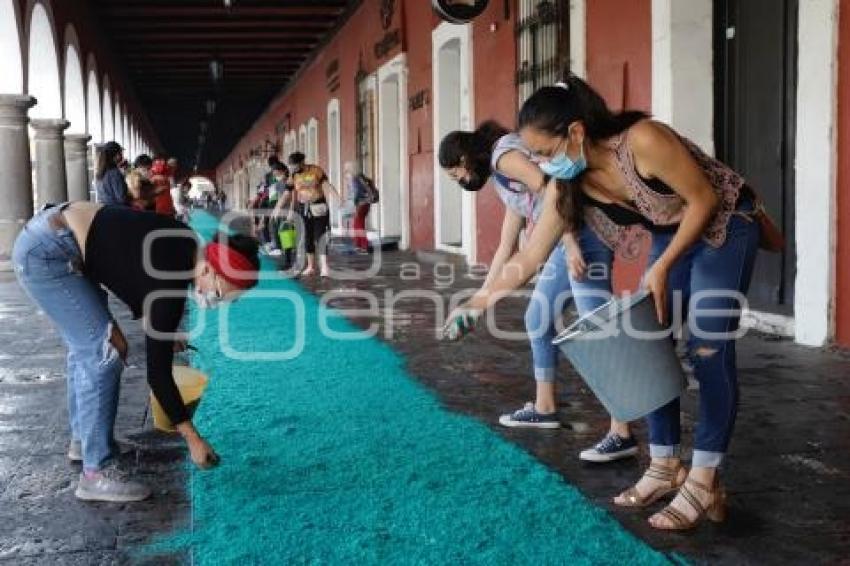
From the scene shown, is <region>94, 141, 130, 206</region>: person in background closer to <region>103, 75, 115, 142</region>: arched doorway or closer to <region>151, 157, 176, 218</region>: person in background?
<region>151, 157, 176, 218</region>: person in background

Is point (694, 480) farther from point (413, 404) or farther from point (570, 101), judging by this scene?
point (413, 404)

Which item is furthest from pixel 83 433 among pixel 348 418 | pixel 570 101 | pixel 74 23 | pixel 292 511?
pixel 74 23

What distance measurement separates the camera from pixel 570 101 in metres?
2.73

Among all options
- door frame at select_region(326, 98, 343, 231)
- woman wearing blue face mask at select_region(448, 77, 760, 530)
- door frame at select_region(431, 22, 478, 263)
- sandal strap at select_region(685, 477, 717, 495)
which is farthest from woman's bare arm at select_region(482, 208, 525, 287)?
door frame at select_region(326, 98, 343, 231)

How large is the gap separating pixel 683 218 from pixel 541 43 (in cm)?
695

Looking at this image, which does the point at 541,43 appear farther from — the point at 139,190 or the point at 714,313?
the point at 714,313

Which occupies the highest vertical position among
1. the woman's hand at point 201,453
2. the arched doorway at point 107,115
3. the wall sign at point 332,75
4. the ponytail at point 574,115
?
the wall sign at point 332,75

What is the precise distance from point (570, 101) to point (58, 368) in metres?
4.06

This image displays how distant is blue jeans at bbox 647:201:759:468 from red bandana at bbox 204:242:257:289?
4.33 ft

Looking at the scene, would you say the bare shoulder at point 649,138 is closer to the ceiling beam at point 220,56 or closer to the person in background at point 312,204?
the person in background at point 312,204

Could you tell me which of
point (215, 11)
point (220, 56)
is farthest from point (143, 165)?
point (220, 56)

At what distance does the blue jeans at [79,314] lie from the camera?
3.13 m

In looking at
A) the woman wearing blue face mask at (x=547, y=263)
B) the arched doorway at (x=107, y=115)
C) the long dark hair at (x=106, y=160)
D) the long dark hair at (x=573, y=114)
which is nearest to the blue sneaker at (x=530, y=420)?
the woman wearing blue face mask at (x=547, y=263)

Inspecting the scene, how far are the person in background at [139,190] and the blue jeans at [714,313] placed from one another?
5.17 meters
